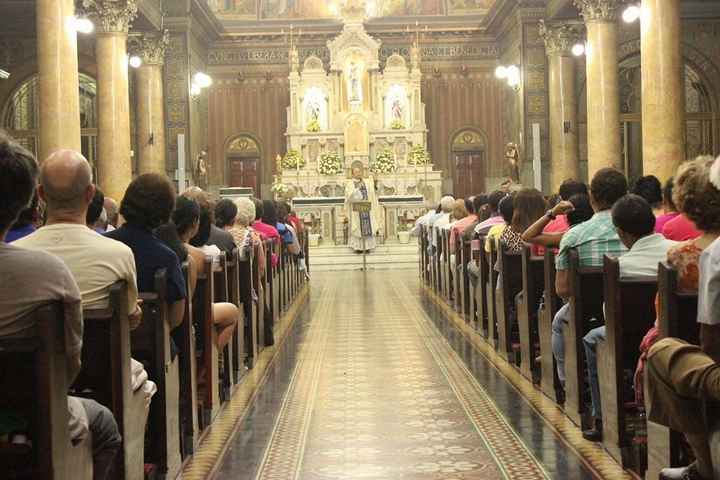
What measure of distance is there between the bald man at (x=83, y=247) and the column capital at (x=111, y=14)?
16.6 metres

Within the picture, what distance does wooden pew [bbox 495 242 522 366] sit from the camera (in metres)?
9.12

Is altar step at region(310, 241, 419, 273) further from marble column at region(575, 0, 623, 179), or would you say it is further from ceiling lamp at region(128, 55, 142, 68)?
ceiling lamp at region(128, 55, 142, 68)

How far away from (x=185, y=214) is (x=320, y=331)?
550 centimetres

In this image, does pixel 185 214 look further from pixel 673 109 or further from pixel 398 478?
pixel 673 109

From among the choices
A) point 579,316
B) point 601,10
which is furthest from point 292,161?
point 579,316

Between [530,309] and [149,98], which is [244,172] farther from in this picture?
[530,309]

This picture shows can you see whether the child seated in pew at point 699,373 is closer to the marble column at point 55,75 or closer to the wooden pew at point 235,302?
the wooden pew at point 235,302

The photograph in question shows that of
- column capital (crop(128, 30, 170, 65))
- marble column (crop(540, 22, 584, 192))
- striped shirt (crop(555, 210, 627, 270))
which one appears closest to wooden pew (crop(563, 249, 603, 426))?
striped shirt (crop(555, 210, 627, 270))

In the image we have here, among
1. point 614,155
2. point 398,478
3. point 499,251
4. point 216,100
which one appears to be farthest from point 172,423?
point 216,100

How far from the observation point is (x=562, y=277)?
6508 mm

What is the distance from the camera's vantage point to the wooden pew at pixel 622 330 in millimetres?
5414

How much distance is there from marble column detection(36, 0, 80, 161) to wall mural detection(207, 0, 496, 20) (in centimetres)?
1760

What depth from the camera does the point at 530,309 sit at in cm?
820

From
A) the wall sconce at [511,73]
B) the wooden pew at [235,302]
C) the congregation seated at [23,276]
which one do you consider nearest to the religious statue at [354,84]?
the wall sconce at [511,73]
